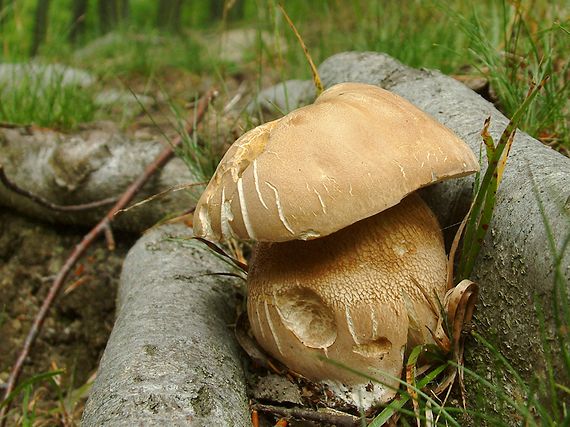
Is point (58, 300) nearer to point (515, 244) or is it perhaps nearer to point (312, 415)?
point (312, 415)

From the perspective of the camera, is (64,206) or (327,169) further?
(64,206)

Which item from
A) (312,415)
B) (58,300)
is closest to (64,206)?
(58,300)

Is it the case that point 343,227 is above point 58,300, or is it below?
above

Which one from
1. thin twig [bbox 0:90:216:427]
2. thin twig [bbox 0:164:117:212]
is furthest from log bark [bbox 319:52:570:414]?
thin twig [bbox 0:164:117:212]

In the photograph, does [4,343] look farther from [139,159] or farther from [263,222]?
[263,222]

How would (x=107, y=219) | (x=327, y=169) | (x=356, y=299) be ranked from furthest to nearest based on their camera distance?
1. (x=107, y=219)
2. (x=356, y=299)
3. (x=327, y=169)

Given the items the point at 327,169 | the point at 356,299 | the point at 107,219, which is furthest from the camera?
the point at 107,219

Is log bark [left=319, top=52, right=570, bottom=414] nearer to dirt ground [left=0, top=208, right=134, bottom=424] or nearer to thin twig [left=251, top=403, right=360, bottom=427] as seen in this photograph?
thin twig [left=251, top=403, right=360, bottom=427]
